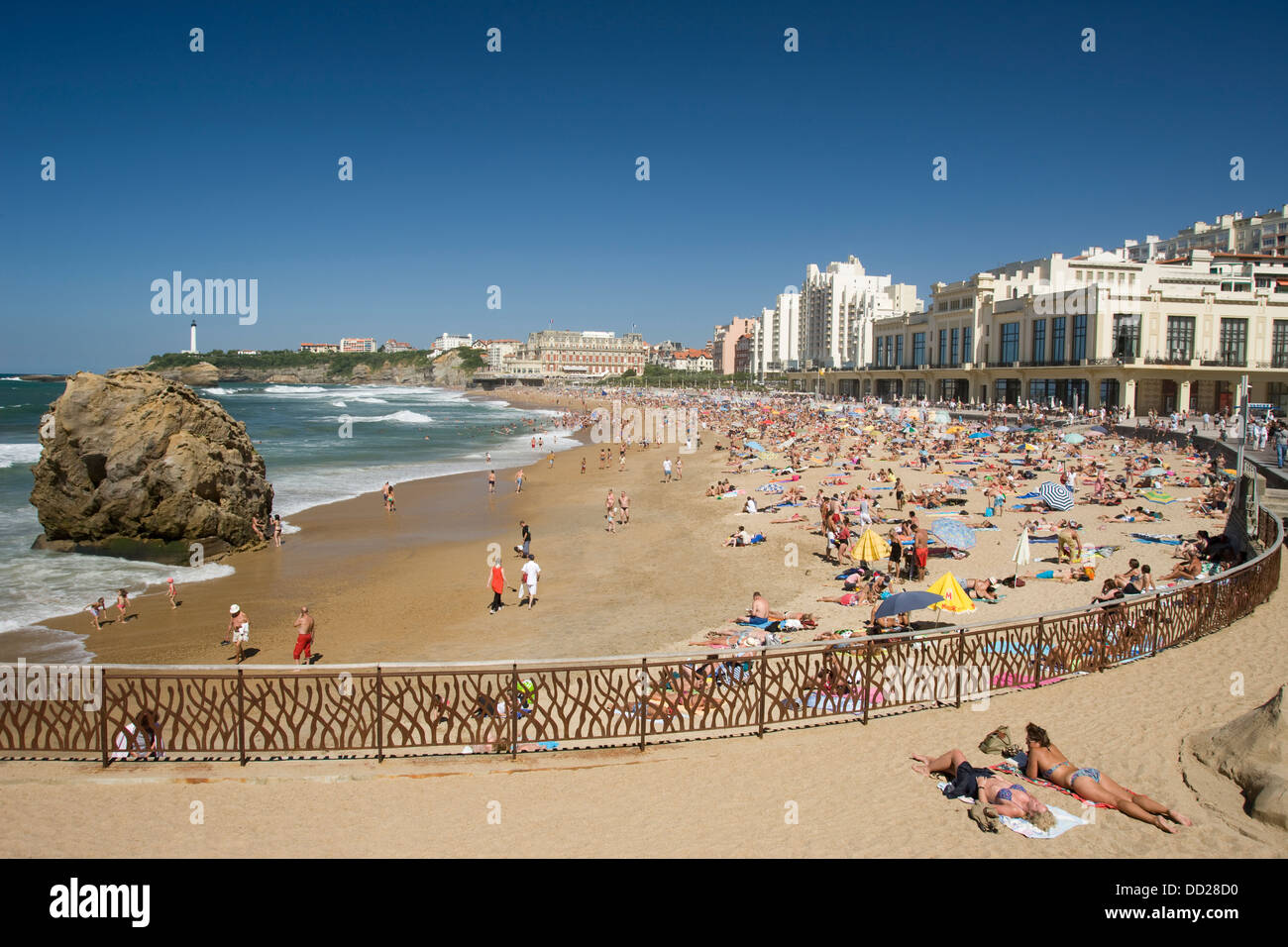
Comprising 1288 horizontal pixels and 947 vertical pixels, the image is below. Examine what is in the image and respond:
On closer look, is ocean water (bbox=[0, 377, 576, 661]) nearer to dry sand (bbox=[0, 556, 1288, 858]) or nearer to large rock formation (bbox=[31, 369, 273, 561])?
large rock formation (bbox=[31, 369, 273, 561])

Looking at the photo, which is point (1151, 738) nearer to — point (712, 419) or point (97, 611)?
Answer: point (97, 611)

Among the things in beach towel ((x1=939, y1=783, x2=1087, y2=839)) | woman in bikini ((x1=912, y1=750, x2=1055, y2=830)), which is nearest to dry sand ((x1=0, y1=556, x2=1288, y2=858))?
beach towel ((x1=939, y1=783, x2=1087, y2=839))

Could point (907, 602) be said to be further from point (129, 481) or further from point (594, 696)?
point (129, 481)

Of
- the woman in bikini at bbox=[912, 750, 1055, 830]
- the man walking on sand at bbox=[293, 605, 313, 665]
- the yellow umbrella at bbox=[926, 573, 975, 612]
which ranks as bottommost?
the man walking on sand at bbox=[293, 605, 313, 665]

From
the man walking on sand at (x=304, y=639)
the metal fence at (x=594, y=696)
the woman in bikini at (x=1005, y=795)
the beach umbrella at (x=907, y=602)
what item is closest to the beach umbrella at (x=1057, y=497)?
the metal fence at (x=594, y=696)

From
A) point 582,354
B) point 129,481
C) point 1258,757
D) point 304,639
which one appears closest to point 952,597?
point 1258,757

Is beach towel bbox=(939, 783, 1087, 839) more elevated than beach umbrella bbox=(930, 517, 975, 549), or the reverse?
beach umbrella bbox=(930, 517, 975, 549)
